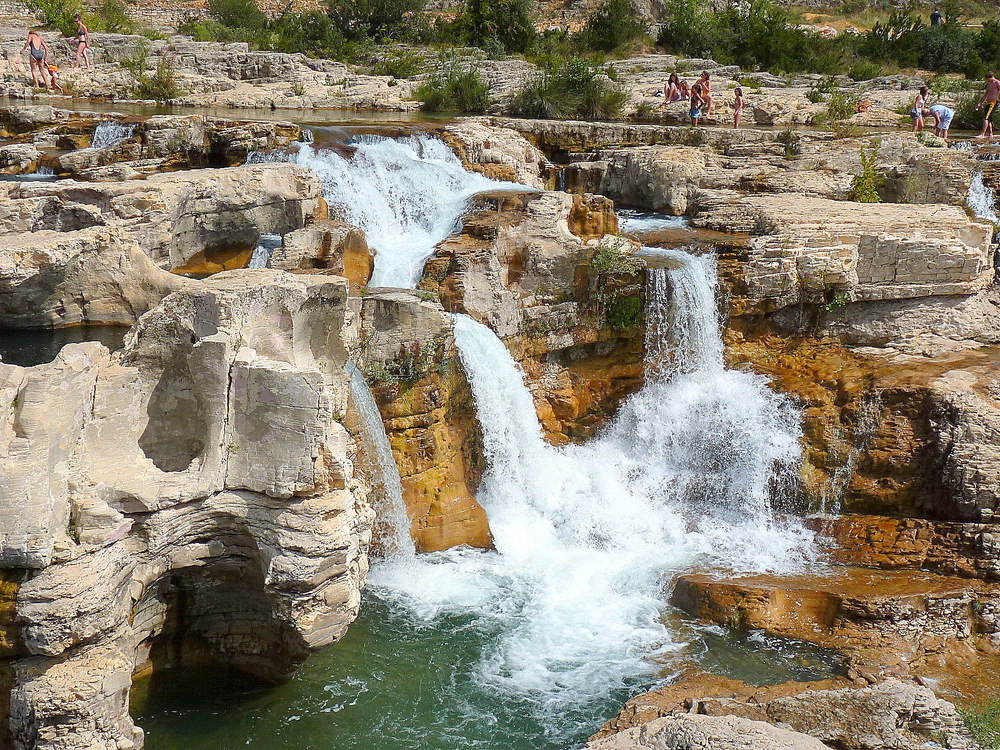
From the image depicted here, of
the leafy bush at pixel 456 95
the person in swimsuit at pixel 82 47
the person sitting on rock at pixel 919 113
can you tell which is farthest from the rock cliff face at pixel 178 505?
the person sitting on rock at pixel 919 113

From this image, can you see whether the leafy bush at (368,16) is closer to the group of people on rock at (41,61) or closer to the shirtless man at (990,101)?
the group of people on rock at (41,61)

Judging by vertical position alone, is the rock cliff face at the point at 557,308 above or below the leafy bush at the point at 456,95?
below

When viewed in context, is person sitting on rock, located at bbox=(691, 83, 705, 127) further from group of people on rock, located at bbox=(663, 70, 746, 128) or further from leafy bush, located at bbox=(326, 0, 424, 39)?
leafy bush, located at bbox=(326, 0, 424, 39)

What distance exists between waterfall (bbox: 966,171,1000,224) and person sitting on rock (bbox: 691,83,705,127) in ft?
18.8

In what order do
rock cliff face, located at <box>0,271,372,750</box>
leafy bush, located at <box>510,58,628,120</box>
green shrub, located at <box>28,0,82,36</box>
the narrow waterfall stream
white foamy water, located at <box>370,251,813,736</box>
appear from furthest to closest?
green shrub, located at <box>28,0,82,36</box>, leafy bush, located at <box>510,58,628,120</box>, white foamy water, located at <box>370,251,813,736</box>, the narrow waterfall stream, rock cliff face, located at <box>0,271,372,750</box>

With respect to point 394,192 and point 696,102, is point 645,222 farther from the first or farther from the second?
point 696,102

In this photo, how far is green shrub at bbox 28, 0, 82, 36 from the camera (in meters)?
22.2

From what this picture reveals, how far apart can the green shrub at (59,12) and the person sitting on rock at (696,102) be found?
1449 centimetres

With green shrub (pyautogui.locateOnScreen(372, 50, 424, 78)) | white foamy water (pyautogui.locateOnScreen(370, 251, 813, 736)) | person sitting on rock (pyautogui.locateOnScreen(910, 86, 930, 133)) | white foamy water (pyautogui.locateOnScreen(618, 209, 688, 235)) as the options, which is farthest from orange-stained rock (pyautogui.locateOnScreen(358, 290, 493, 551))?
green shrub (pyautogui.locateOnScreen(372, 50, 424, 78))

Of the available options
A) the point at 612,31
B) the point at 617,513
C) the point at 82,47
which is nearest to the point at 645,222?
the point at 617,513

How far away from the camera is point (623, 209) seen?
14656 millimetres

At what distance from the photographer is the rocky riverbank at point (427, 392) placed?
20.3 feet

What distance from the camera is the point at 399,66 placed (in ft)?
76.4

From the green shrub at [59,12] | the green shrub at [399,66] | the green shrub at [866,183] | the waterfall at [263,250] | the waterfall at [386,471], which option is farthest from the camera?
the green shrub at [399,66]
